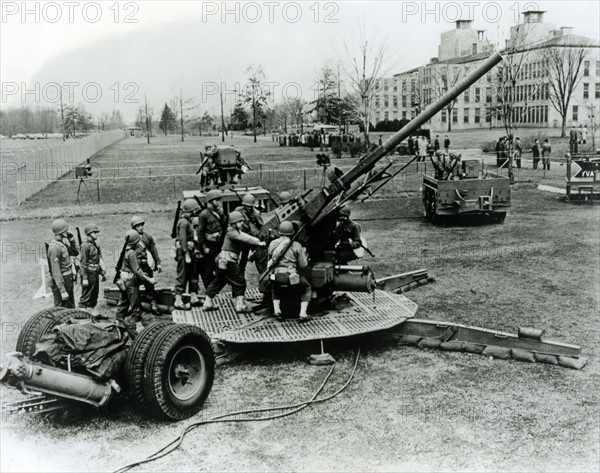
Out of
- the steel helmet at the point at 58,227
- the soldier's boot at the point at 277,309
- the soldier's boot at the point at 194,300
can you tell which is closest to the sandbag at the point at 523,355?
the soldier's boot at the point at 277,309

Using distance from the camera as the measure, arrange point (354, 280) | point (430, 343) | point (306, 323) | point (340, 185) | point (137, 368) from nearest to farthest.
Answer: point (137, 368) → point (430, 343) → point (306, 323) → point (340, 185) → point (354, 280)

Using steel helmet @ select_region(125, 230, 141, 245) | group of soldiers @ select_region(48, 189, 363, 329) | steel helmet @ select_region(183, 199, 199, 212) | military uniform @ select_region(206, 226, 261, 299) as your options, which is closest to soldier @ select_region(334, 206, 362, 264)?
group of soldiers @ select_region(48, 189, 363, 329)

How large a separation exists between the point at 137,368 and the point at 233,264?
300 centimetres

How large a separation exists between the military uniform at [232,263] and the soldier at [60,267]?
178 centimetres

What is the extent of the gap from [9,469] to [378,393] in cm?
327

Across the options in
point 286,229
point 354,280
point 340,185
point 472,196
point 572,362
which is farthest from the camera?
point 472,196

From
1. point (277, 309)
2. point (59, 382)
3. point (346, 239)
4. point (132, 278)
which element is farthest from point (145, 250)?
point (59, 382)

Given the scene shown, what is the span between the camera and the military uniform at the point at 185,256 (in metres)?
9.45

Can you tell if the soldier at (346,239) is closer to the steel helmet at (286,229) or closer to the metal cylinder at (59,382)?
the steel helmet at (286,229)

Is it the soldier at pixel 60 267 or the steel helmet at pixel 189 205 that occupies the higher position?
the steel helmet at pixel 189 205

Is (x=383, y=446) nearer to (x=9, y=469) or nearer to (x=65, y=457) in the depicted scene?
(x=65, y=457)

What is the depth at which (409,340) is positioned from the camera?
7855 millimetres

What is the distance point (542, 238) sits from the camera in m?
14.3

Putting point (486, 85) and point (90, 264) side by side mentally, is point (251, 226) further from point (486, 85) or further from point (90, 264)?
point (486, 85)
